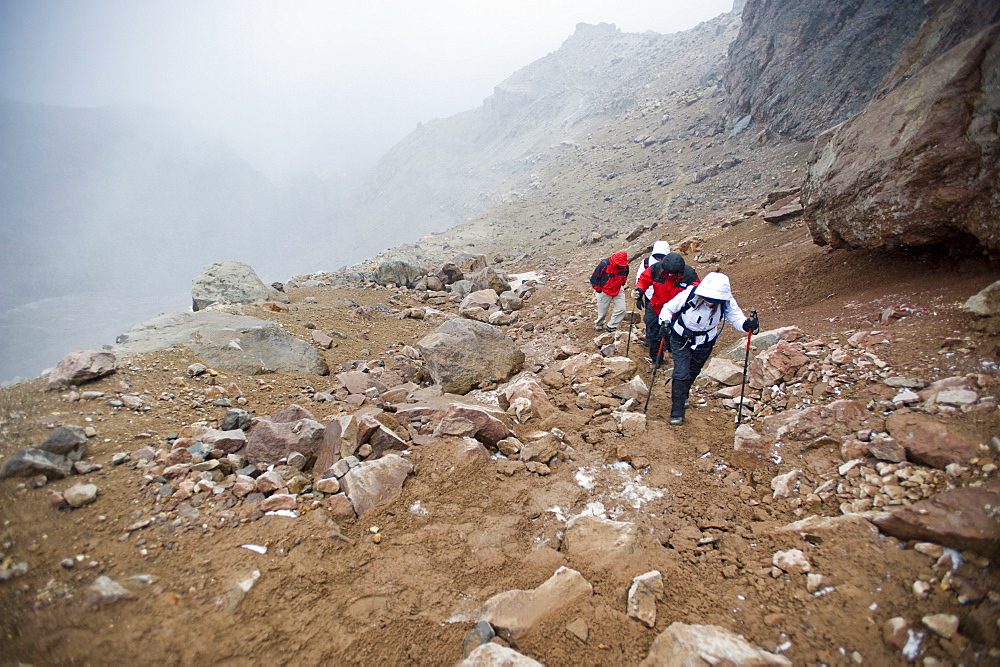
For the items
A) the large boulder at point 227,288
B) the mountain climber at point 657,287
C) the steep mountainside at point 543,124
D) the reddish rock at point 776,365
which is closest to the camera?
the reddish rock at point 776,365

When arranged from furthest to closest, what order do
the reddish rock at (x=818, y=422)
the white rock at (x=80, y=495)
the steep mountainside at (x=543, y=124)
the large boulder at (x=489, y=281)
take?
the steep mountainside at (x=543, y=124) < the large boulder at (x=489, y=281) < the reddish rock at (x=818, y=422) < the white rock at (x=80, y=495)

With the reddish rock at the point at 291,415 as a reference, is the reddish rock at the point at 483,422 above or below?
below

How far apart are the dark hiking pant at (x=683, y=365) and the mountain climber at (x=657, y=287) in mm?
777

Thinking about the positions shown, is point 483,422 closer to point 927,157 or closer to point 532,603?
point 532,603

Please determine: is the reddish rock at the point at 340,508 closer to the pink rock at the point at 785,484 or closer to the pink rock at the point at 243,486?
the pink rock at the point at 243,486

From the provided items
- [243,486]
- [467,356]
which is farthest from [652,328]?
[243,486]

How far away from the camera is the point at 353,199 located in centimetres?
11444

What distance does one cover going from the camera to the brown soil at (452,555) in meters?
2.47

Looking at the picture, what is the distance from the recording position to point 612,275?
8383mm

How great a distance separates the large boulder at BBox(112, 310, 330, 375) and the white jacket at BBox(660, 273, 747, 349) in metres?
5.54

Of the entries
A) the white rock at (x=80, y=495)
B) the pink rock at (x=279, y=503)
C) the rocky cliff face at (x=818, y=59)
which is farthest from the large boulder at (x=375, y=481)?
the rocky cliff face at (x=818, y=59)

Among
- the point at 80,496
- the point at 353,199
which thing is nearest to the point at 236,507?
the point at 80,496

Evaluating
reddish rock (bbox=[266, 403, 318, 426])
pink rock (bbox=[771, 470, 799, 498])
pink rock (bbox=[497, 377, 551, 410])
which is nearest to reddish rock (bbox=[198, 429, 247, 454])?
reddish rock (bbox=[266, 403, 318, 426])

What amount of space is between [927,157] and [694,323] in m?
3.50
